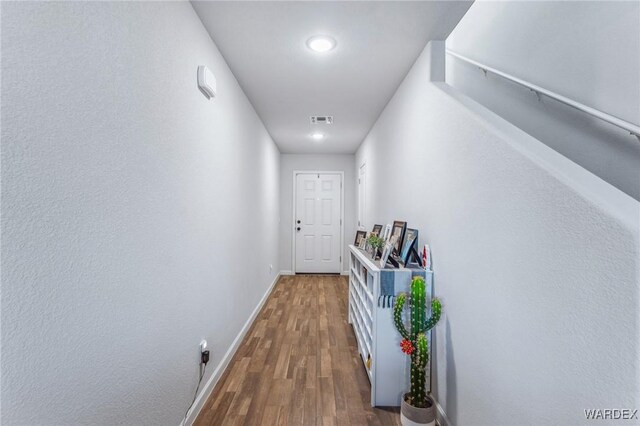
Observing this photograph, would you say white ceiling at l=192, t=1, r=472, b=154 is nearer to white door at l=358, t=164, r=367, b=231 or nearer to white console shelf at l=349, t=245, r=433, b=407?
white door at l=358, t=164, r=367, b=231

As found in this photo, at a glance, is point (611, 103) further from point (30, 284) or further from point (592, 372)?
point (30, 284)

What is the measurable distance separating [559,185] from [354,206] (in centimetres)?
461

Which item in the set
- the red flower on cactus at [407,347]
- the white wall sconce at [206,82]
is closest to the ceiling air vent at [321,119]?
the white wall sconce at [206,82]

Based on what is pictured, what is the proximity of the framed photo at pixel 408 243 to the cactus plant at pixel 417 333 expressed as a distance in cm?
42

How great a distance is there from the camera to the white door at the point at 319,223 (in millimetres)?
5566

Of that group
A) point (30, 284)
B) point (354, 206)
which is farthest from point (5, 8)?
point (354, 206)

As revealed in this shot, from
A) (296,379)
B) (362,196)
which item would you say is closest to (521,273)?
(296,379)

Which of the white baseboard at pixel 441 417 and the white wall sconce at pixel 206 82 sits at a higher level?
the white wall sconce at pixel 206 82

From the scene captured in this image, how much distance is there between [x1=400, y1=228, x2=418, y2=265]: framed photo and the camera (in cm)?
207

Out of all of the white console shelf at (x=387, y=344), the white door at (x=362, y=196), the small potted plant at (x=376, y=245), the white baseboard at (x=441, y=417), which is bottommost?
the white baseboard at (x=441, y=417)

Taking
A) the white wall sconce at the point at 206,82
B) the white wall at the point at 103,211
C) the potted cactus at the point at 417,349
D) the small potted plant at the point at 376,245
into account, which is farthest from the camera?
the small potted plant at the point at 376,245

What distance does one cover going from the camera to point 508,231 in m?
1.14

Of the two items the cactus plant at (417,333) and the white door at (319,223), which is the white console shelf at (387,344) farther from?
the white door at (319,223)

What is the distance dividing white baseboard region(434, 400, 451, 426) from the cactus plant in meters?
0.11
